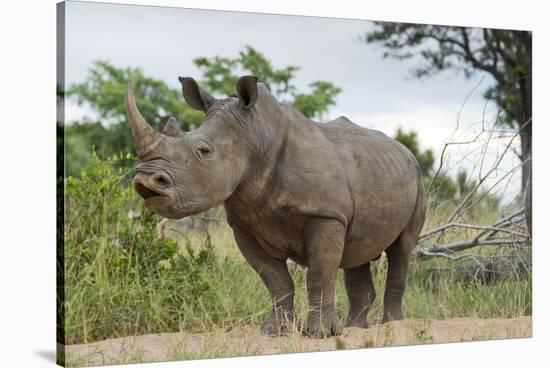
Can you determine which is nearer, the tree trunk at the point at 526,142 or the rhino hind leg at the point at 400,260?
the rhino hind leg at the point at 400,260

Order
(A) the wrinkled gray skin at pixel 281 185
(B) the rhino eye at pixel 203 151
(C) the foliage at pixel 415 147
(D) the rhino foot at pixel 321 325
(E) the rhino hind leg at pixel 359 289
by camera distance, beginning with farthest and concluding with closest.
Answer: (C) the foliage at pixel 415 147, (E) the rhino hind leg at pixel 359 289, (D) the rhino foot at pixel 321 325, (B) the rhino eye at pixel 203 151, (A) the wrinkled gray skin at pixel 281 185

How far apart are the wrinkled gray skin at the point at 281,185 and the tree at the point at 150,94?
1401 mm

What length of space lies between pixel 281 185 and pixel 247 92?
76cm

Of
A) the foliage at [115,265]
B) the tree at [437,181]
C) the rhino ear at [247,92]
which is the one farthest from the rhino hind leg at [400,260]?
the rhino ear at [247,92]

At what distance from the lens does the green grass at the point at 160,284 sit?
316 inches

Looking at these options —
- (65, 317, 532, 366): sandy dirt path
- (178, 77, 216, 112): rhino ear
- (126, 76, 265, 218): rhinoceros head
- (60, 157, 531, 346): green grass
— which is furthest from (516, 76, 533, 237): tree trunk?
(178, 77, 216, 112): rhino ear

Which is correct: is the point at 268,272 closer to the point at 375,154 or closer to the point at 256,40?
the point at 375,154

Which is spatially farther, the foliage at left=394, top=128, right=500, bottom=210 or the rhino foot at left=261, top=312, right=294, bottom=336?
the foliage at left=394, top=128, right=500, bottom=210

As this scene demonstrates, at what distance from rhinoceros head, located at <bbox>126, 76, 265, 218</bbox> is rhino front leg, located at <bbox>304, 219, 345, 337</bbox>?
0.78 meters

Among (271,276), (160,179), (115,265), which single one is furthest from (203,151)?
(115,265)

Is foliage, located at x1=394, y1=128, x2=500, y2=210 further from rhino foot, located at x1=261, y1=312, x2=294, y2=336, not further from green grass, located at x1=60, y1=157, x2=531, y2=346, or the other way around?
rhino foot, located at x1=261, y1=312, x2=294, y2=336

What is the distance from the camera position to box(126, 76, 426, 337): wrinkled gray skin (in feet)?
22.7

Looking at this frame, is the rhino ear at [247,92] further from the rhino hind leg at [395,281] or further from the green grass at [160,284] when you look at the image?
the rhino hind leg at [395,281]

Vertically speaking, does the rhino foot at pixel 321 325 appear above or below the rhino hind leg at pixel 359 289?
below
